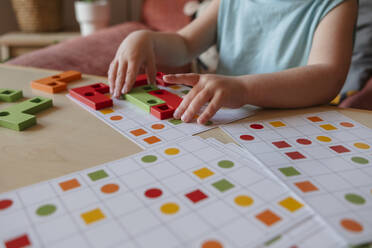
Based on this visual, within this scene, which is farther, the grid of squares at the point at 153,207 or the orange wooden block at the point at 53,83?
the orange wooden block at the point at 53,83

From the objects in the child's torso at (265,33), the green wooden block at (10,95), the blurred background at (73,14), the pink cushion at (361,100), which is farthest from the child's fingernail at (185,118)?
the blurred background at (73,14)

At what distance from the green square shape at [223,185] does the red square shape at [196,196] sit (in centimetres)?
2

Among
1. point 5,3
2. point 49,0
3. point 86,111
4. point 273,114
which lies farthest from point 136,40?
point 5,3

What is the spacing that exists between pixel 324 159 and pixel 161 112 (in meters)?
0.25

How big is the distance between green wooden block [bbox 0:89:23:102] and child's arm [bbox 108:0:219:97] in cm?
17

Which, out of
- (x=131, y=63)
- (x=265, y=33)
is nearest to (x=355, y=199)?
(x=131, y=63)

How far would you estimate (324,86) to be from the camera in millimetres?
605

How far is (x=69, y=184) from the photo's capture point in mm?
353

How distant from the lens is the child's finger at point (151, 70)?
2.23ft

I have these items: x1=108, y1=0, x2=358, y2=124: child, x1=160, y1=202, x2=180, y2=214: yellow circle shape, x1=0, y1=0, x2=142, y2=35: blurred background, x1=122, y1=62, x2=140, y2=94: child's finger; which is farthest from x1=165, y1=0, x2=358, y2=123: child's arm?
x1=0, y1=0, x2=142, y2=35: blurred background

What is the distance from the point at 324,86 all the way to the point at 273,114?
0.13 meters

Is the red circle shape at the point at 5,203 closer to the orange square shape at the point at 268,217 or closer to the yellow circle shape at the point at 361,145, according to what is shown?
the orange square shape at the point at 268,217

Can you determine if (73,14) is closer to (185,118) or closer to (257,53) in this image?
(257,53)

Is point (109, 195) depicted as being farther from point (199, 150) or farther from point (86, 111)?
point (86, 111)
